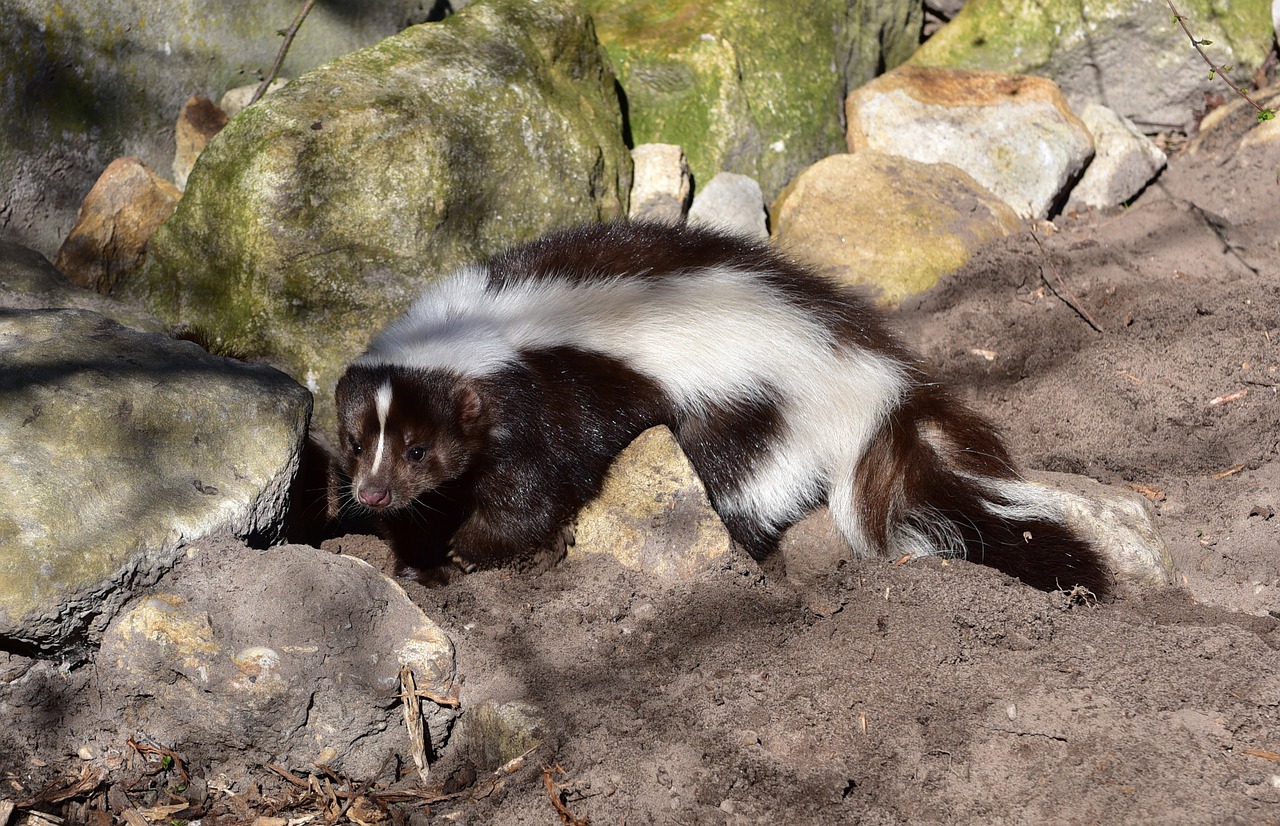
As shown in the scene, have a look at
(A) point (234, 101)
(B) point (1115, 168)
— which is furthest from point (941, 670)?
(B) point (1115, 168)

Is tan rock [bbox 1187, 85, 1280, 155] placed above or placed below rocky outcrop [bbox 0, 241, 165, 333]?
above

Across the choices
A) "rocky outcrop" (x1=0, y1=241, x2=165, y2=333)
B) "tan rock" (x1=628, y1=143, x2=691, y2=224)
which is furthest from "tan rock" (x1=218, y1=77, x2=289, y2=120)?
"tan rock" (x1=628, y1=143, x2=691, y2=224)

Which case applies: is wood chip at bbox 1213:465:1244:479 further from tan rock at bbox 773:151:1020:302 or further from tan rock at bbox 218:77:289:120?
tan rock at bbox 218:77:289:120

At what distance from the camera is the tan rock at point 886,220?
19.8ft

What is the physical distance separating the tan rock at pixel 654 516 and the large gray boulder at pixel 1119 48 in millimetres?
A: 4687

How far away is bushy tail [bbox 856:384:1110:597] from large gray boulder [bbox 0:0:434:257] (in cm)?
402

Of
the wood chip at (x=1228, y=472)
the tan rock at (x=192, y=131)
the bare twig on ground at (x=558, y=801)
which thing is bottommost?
the bare twig on ground at (x=558, y=801)

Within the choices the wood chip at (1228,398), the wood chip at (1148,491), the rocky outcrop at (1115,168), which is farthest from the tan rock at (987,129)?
the wood chip at (1148,491)

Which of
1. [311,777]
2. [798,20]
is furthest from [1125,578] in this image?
[798,20]

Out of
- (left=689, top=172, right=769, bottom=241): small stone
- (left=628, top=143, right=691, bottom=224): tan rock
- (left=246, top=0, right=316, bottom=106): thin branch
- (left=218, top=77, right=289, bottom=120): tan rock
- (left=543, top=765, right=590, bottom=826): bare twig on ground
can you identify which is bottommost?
(left=543, top=765, right=590, bottom=826): bare twig on ground

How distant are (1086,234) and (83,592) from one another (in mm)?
5818

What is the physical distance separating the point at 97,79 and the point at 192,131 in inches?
19.8

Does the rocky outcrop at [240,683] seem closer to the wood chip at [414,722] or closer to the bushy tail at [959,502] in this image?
the wood chip at [414,722]

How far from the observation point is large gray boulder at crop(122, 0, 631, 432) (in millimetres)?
4887
